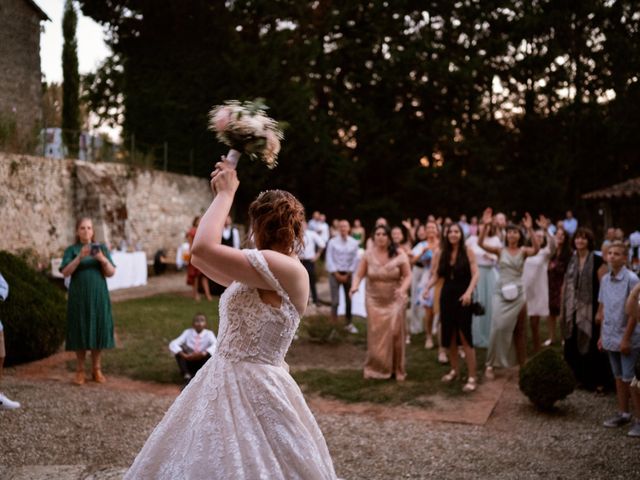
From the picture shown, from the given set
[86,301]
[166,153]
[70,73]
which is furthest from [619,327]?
[70,73]

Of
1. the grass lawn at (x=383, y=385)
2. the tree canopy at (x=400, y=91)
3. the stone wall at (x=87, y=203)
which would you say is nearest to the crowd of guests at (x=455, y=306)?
the grass lawn at (x=383, y=385)

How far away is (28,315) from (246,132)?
6.64 m

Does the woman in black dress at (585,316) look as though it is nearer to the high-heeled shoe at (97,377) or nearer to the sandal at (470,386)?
the sandal at (470,386)

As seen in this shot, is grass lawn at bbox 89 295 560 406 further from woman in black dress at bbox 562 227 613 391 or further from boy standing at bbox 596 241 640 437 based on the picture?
boy standing at bbox 596 241 640 437

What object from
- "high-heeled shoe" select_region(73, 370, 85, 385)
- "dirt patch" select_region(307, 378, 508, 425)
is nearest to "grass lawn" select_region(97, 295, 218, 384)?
"high-heeled shoe" select_region(73, 370, 85, 385)

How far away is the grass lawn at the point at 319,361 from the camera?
755cm

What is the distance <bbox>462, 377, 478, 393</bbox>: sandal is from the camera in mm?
7528

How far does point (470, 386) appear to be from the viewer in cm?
757

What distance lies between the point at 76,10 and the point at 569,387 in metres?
25.1

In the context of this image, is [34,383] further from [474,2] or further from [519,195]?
[474,2]

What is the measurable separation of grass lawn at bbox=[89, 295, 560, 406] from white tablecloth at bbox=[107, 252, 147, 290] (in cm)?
299

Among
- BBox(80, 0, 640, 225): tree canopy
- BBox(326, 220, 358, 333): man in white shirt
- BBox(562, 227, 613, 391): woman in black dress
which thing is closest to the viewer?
BBox(562, 227, 613, 391): woman in black dress

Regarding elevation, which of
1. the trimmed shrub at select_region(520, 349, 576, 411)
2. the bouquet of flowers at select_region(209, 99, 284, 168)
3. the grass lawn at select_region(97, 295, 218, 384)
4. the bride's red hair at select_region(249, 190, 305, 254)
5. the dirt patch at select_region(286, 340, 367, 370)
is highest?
the bouquet of flowers at select_region(209, 99, 284, 168)

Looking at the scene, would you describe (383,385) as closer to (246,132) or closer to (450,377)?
(450,377)
